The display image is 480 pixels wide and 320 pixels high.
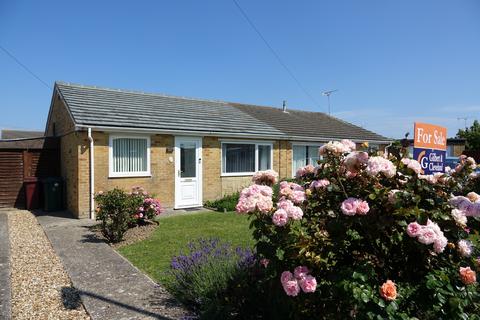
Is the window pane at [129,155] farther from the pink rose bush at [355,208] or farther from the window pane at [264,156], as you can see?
the pink rose bush at [355,208]

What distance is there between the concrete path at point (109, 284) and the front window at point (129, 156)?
3.74 meters

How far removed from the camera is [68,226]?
31.3 feet

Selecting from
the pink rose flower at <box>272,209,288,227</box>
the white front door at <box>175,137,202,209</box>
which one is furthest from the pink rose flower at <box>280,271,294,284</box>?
the white front door at <box>175,137,202,209</box>

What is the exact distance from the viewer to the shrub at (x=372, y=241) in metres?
2.36

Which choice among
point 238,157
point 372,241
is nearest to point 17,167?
point 238,157

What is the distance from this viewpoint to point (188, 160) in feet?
42.8

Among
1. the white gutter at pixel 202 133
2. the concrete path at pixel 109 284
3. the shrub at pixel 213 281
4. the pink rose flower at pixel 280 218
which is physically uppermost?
the white gutter at pixel 202 133

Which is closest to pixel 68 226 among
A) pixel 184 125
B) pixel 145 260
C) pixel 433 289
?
pixel 145 260

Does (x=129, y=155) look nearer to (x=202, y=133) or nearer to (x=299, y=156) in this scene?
(x=202, y=133)

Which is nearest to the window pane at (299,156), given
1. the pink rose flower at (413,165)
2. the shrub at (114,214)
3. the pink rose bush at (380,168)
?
the shrub at (114,214)

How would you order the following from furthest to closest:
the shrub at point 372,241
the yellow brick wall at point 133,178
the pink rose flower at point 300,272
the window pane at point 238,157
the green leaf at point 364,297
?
1. the window pane at point 238,157
2. the yellow brick wall at point 133,178
3. the pink rose flower at point 300,272
4. the shrub at point 372,241
5. the green leaf at point 364,297

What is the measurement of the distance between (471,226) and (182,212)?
10.0 m

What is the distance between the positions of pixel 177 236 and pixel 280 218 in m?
6.09

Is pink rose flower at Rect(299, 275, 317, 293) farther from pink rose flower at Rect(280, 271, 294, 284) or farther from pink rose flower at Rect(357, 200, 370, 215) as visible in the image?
pink rose flower at Rect(357, 200, 370, 215)
